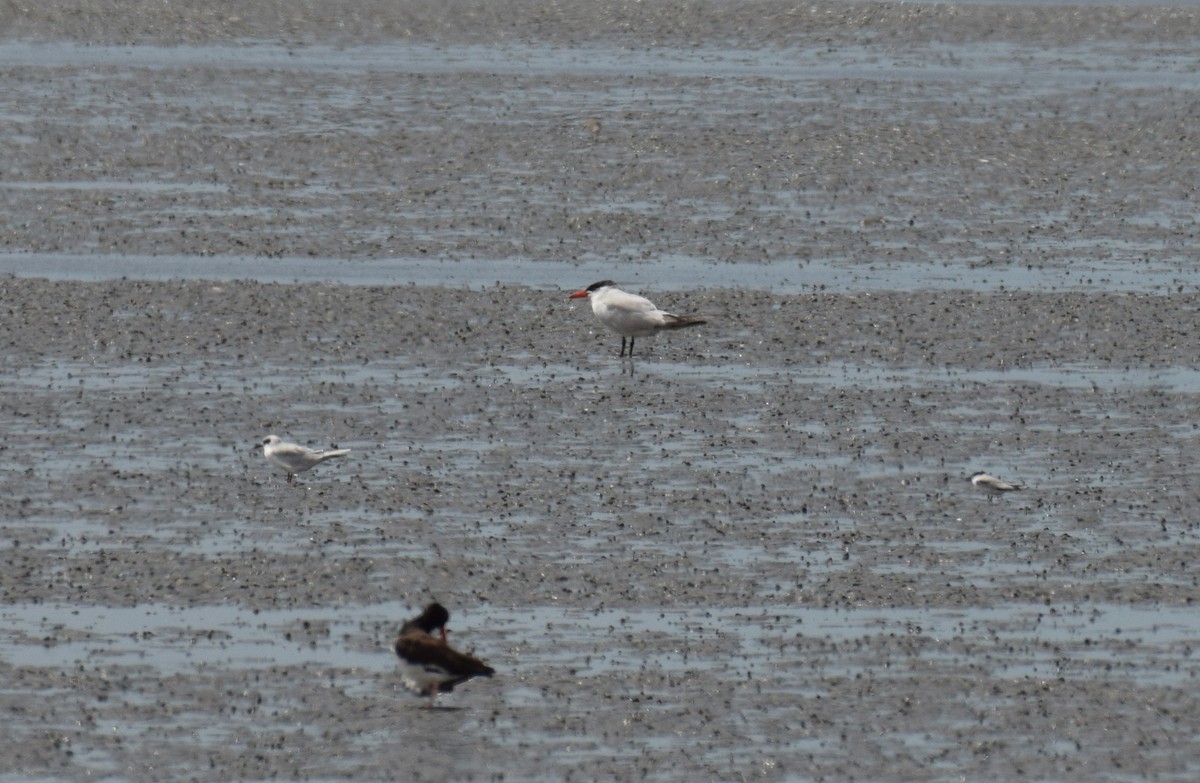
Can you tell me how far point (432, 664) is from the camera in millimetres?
10320

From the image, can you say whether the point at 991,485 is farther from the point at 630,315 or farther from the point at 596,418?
the point at 630,315

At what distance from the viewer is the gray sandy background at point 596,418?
10.3 m

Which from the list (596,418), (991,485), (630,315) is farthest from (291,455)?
(630,315)

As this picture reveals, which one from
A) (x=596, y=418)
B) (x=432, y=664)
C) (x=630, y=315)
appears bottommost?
(x=596, y=418)

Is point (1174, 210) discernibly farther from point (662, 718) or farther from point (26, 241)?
point (662, 718)

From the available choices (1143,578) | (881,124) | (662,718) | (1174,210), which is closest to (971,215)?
(1174,210)

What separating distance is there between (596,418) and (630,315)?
2.04 m

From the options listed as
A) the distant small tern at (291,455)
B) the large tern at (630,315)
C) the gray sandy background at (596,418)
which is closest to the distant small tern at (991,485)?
the gray sandy background at (596,418)

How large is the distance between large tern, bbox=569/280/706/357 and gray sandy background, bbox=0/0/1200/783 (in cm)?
32

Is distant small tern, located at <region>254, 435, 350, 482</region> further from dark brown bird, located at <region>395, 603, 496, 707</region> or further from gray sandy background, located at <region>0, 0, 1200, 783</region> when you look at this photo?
dark brown bird, located at <region>395, 603, 496, 707</region>

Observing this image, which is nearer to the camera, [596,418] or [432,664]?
[432,664]

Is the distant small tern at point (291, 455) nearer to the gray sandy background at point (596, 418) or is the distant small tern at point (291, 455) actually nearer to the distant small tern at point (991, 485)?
the gray sandy background at point (596, 418)

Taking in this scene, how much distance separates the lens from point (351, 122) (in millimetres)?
26547

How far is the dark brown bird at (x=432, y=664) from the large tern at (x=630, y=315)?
23.9 ft
